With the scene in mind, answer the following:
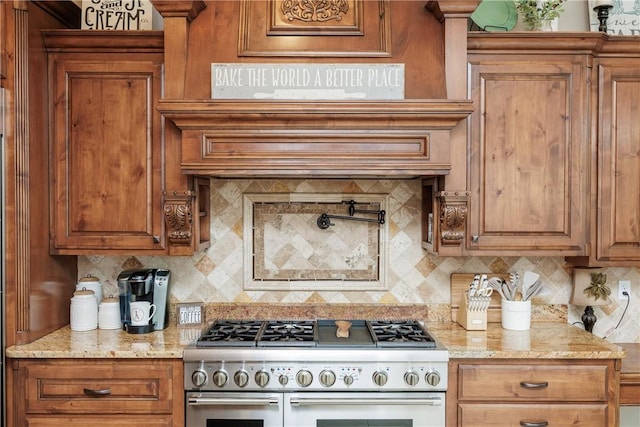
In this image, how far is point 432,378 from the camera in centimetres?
220

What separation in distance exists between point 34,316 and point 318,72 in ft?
5.72

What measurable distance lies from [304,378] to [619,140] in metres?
1.90

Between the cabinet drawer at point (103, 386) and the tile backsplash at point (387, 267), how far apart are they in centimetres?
66

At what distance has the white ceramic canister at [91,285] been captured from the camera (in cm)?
266

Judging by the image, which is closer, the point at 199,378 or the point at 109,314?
the point at 199,378

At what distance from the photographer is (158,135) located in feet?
8.02

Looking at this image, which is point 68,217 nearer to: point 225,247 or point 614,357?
point 225,247

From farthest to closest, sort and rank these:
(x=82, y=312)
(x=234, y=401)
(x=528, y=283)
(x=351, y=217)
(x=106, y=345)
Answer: (x=351, y=217) → (x=528, y=283) → (x=82, y=312) → (x=106, y=345) → (x=234, y=401)

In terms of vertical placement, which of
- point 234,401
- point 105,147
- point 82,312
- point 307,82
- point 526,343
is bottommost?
point 234,401

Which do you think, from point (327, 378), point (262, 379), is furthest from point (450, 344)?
point (262, 379)

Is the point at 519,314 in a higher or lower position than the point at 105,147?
lower

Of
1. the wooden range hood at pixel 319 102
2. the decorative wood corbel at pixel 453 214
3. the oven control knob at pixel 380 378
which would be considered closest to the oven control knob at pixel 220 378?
the oven control knob at pixel 380 378

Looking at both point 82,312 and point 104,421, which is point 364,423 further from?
point 82,312

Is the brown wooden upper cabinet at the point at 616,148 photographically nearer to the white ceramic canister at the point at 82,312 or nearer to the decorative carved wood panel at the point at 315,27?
the decorative carved wood panel at the point at 315,27
